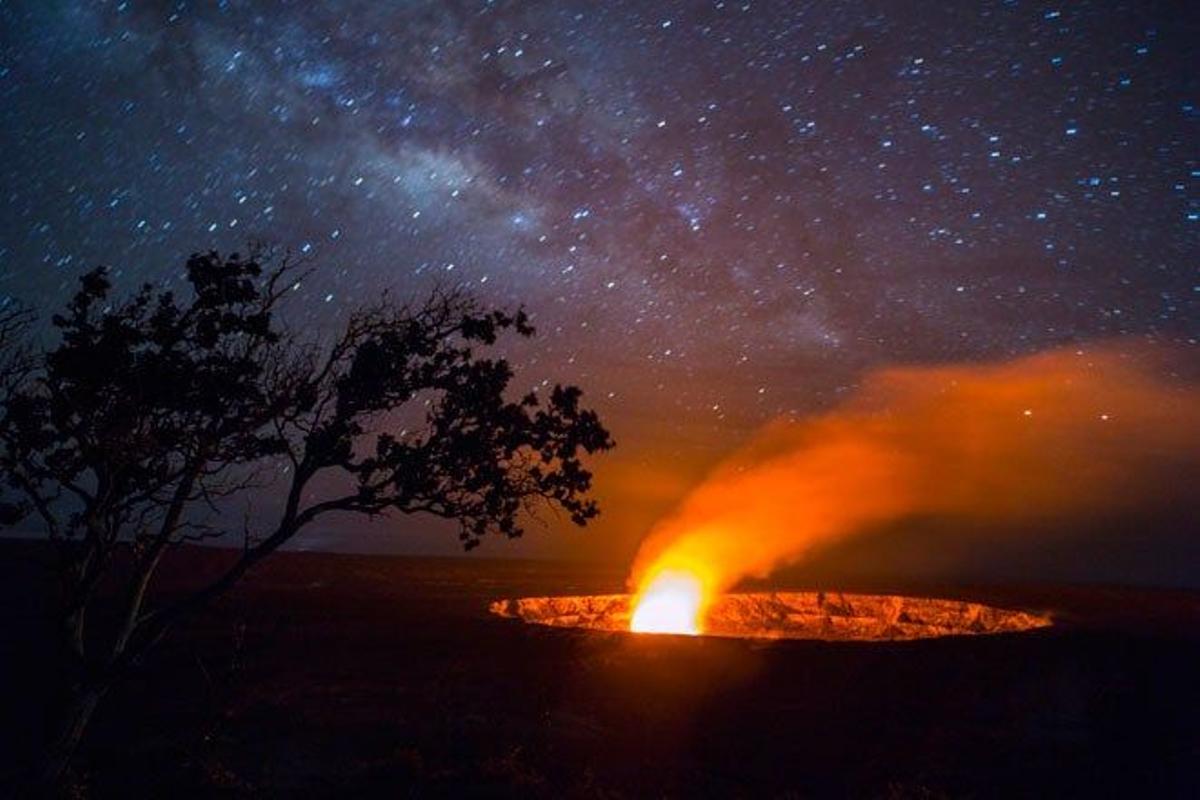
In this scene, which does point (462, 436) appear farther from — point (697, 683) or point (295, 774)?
point (697, 683)

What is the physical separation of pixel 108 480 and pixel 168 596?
115 ft

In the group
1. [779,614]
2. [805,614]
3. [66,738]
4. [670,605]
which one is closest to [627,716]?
[66,738]

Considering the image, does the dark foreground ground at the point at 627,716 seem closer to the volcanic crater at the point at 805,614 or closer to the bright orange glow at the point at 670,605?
the volcanic crater at the point at 805,614

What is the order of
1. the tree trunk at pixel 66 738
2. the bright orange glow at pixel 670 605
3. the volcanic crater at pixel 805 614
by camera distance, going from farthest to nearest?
the bright orange glow at pixel 670 605, the volcanic crater at pixel 805 614, the tree trunk at pixel 66 738

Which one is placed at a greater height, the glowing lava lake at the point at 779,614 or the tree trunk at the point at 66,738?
the tree trunk at the point at 66,738

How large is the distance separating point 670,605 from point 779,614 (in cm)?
580

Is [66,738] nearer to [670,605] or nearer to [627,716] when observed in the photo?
[627,716]

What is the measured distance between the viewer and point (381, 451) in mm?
10617

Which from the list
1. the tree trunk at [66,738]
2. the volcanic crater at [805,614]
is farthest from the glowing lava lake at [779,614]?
the tree trunk at [66,738]

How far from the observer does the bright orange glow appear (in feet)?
133

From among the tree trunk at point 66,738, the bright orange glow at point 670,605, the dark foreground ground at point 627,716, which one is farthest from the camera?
the bright orange glow at point 670,605

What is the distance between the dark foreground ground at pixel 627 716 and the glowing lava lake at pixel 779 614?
11448mm

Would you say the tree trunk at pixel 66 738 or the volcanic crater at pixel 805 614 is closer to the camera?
the tree trunk at pixel 66 738

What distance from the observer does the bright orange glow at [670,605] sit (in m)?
40.6
